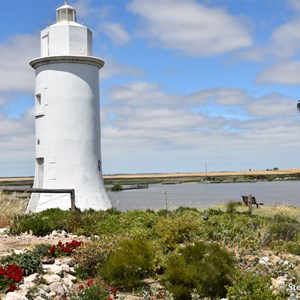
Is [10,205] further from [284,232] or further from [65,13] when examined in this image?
[284,232]

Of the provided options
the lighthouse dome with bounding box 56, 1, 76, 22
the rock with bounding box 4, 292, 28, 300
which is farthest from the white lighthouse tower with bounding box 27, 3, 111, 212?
the rock with bounding box 4, 292, 28, 300

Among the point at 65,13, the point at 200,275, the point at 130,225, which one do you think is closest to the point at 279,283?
the point at 200,275

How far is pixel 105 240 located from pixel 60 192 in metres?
6.75

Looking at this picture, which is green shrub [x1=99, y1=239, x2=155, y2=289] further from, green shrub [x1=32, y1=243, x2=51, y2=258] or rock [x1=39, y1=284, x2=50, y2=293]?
green shrub [x1=32, y1=243, x2=51, y2=258]

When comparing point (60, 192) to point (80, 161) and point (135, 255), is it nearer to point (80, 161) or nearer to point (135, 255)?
point (80, 161)

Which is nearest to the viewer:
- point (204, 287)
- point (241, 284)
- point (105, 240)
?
point (241, 284)

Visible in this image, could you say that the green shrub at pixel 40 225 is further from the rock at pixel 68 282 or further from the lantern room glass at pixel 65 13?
the lantern room glass at pixel 65 13

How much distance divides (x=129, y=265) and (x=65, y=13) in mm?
12427

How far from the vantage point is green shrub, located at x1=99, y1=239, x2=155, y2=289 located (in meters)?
7.87

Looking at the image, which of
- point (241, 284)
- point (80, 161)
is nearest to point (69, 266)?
point (241, 284)

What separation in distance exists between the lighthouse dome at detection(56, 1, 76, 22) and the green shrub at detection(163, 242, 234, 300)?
1239 centimetres

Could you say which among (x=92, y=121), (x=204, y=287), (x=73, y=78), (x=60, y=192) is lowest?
(x=204, y=287)

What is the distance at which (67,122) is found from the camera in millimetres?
17141

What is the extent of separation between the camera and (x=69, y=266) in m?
8.59
